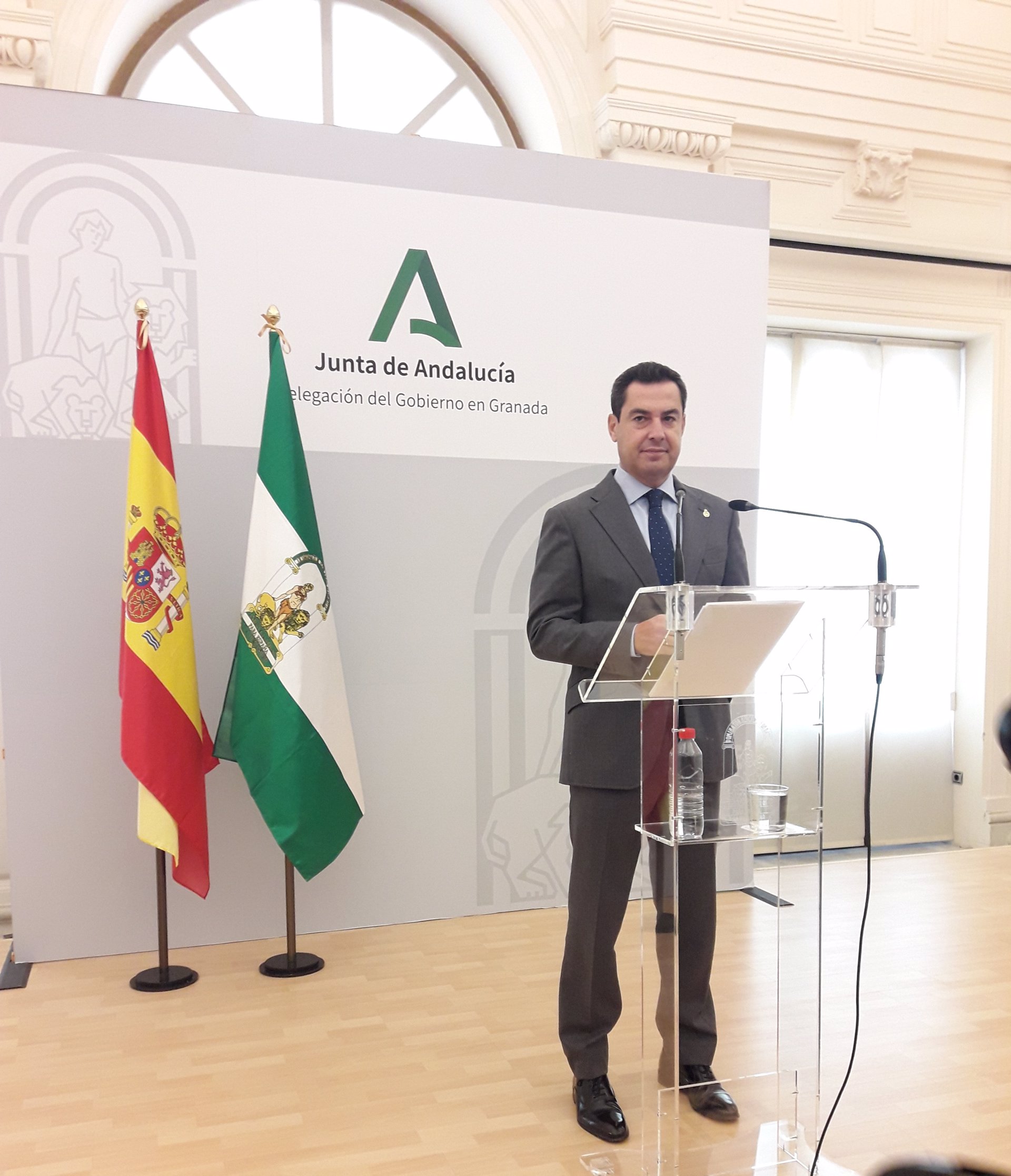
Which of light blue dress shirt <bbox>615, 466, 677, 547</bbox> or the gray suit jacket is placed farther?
light blue dress shirt <bbox>615, 466, 677, 547</bbox>

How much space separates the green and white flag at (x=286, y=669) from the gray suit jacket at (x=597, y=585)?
3.70ft

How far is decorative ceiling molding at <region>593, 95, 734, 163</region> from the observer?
15.3 feet

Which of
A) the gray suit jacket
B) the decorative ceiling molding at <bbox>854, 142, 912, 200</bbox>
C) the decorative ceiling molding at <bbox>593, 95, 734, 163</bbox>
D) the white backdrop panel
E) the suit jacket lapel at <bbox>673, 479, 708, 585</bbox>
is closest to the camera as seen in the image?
the gray suit jacket

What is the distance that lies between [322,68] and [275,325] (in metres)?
1.70

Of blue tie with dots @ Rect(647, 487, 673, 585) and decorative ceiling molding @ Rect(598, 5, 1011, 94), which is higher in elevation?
decorative ceiling molding @ Rect(598, 5, 1011, 94)

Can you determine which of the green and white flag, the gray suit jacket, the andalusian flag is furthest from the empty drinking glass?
the andalusian flag

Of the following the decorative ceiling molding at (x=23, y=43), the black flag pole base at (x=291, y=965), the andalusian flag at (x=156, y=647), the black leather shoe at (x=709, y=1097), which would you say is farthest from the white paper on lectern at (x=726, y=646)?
the decorative ceiling molding at (x=23, y=43)

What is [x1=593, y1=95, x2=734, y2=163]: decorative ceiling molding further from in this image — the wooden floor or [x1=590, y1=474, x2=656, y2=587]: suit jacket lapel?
Result: the wooden floor

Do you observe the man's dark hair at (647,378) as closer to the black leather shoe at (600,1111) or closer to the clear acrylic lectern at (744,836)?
the clear acrylic lectern at (744,836)

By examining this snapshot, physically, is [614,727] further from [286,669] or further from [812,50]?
[812,50]

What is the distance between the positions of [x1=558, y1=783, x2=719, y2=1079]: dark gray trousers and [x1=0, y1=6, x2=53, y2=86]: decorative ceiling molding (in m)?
3.32

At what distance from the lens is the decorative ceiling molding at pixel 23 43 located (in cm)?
389

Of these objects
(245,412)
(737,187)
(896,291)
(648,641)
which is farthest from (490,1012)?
(896,291)

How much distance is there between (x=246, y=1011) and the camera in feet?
10.1
